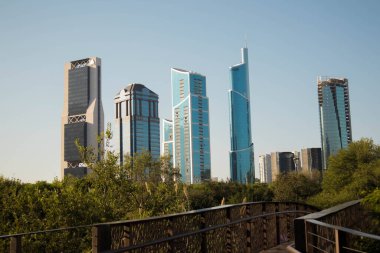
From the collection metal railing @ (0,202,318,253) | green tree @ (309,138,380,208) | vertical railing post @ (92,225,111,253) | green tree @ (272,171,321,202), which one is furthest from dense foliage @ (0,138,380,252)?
green tree @ (272,171,321,202)

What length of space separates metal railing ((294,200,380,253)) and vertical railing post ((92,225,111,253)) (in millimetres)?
2526

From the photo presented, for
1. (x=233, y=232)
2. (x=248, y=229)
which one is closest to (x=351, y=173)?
A: (x=248, y=229)

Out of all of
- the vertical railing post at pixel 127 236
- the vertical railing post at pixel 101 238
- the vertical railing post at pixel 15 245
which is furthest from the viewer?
the vertical railing post at pixel 15 245

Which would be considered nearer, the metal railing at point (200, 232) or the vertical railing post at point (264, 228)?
the metal railing at point (200, 232)

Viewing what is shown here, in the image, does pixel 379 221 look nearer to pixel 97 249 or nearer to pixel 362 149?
pixel 97 249

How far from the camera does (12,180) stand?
51.6m

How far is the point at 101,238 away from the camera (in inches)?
221

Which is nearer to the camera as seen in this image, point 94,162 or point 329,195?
point 94,162

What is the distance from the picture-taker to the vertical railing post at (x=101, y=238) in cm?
552

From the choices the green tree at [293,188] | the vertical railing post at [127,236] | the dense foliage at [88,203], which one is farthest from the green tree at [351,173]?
the vertical railing post at [127,236]

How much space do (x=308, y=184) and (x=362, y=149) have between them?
60.4 feet

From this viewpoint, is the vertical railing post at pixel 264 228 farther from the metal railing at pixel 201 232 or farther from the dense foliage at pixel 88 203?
the dense foliage at pixel 88 203

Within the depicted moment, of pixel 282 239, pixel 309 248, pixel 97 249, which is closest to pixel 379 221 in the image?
pixel 282 239

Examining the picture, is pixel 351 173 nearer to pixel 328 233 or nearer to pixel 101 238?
pixel 328 233
